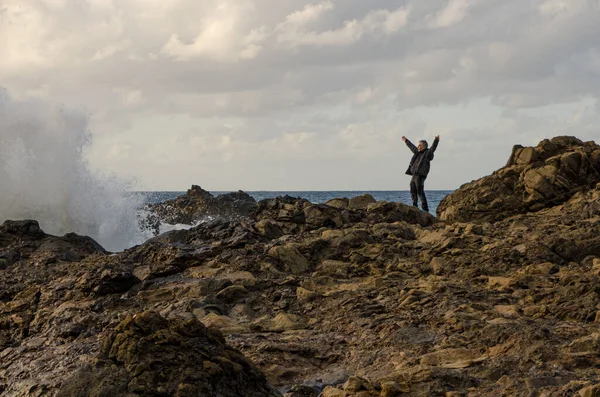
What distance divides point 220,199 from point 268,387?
24.2 metres

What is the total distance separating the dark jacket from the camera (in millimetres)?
15109

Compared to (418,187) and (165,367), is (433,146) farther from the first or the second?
(165,367)

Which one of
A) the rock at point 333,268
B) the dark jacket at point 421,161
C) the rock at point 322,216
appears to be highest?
the dark jacket at point 421,161

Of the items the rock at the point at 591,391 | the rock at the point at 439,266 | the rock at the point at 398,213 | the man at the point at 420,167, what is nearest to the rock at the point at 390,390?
the rock at the point at 591,391

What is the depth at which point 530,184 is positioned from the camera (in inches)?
519

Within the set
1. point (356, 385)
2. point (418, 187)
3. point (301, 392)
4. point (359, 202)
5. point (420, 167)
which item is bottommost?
point (301, 392)

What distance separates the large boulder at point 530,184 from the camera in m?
13.0

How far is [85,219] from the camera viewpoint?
18922 mm

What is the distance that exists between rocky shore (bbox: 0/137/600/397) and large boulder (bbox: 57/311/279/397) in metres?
0.01

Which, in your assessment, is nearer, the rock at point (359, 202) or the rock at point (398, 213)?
the rock at point (398, 213)

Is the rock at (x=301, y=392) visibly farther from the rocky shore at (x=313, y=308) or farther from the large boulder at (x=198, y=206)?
the large boulder at (x=198, y=206)

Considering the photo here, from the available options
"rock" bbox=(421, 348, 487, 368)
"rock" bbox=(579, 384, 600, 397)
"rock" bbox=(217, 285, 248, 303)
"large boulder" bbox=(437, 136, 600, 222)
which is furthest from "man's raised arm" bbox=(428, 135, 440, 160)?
"rock" bbox=(579, 384, 600, 397)

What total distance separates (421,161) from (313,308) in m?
8.47

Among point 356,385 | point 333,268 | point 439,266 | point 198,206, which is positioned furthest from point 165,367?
point 198,206
